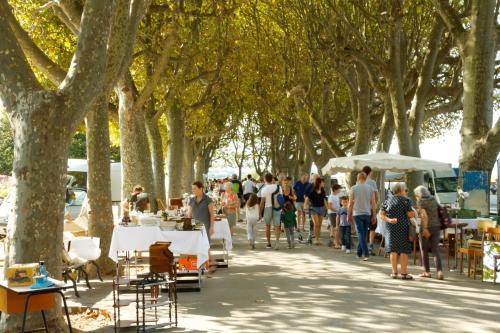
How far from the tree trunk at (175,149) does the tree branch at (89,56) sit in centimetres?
1745

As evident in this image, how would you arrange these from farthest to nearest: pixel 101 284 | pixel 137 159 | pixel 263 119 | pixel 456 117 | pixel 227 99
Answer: pixel 456 117, pixel 263 119, pixel 227 99, pixel 137 159, pixel 101 284

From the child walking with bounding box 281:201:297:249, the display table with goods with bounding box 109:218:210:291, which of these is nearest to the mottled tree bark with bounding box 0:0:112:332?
the display table with goods with bounding box 109:218:210:291

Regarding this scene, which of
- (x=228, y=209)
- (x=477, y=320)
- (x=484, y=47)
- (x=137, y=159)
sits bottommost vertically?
(x=477, y=320)

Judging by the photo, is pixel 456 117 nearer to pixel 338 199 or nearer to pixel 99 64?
pixel 338 199

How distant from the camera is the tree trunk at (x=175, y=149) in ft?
83.1

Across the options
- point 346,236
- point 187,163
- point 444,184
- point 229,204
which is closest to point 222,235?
point 346,236

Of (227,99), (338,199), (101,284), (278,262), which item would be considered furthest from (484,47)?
(227,99)

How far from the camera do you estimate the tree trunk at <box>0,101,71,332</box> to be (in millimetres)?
7320

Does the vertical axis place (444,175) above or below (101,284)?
above

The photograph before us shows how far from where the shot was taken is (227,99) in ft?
108

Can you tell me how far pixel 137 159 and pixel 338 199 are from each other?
528 cm

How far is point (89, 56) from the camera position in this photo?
7676 millimetres

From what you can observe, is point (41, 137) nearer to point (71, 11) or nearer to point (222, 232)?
point (71, 11)

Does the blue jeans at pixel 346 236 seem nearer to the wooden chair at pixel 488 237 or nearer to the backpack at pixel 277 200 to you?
the backpack at pixel 277 200
